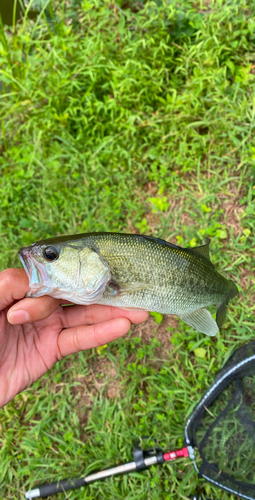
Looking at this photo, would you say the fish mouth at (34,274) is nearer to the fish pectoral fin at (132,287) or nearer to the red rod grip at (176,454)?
the fish pectoral fin at (132,287)

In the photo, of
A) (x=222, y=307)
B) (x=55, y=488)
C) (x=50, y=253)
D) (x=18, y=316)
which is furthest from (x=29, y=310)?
(x=55, y=488)

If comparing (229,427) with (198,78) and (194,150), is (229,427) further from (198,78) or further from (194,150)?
(198,78)

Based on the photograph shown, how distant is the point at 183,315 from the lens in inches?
101

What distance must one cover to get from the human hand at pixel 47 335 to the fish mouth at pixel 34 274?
0.08 metres

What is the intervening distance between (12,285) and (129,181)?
2.17 metres

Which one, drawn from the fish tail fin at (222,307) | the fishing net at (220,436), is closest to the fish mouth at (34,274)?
the fish tail fin at (222,307)

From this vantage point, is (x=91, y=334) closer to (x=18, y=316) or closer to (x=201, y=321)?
(x=18, y=316)

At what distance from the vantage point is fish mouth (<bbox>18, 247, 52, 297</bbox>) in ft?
6.94

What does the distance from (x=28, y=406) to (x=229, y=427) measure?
2.25 metres

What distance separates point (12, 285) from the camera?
83.8 inches

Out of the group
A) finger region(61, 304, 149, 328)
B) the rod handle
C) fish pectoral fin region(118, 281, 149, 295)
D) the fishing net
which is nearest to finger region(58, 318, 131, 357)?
finger region(61, 304, 149, 328)

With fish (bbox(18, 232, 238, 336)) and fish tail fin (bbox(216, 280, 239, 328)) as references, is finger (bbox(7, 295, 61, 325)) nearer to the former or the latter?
fish (bbox(18, 232, 238, 336))

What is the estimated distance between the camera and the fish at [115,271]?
84.7 inches

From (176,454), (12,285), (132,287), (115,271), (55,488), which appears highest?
(12,285)
